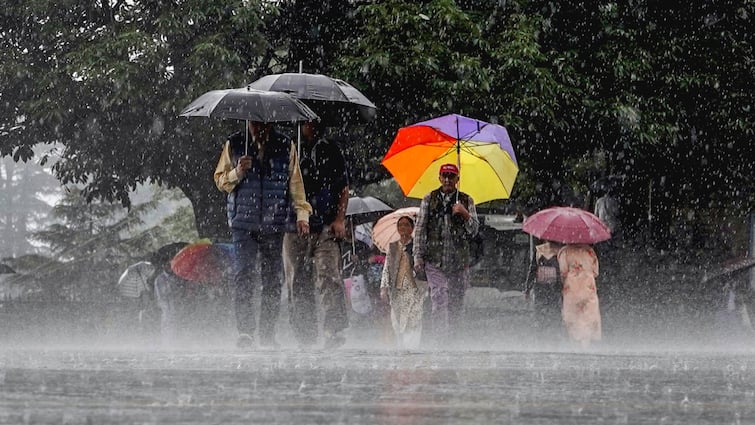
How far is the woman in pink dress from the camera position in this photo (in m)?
13.9

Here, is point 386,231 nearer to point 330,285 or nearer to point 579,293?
point 579,293

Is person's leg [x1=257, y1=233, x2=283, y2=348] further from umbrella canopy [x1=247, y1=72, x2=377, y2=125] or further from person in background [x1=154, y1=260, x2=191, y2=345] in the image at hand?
person in background [x1=154, y1=260, x2=191, y2=345]

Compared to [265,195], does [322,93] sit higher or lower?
higher

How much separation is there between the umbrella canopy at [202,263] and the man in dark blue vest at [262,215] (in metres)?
4.09

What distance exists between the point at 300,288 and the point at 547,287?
460cm

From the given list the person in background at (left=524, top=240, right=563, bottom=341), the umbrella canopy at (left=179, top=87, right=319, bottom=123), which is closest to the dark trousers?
the umbrella canopy at (left=179, top=87, right=319, bottom=123)

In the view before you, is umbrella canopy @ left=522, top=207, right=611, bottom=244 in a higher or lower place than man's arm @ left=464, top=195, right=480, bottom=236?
higher

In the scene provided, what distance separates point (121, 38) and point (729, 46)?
8729mm

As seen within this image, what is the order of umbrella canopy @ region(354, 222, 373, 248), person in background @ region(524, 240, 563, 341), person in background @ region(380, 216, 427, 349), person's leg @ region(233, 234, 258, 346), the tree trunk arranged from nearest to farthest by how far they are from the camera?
person's leg @ region(233, 234, 258, 346) < person in background @ region(380, 216, 427, 349) < person in background @ region(524, 240, 563, 341) < umbrella canopy @ region(354, 222, 373, 248) < the tree trunk

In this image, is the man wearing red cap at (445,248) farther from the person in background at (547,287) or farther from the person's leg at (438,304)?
the person in background at (547,287)

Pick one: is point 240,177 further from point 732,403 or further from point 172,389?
point 732,403

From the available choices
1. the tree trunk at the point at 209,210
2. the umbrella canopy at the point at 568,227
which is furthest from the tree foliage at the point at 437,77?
the umbrella canopy at the point at 568,227

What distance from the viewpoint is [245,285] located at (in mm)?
10031

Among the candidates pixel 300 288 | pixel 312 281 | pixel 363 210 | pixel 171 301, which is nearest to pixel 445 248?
pixel 312 281
